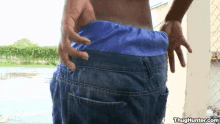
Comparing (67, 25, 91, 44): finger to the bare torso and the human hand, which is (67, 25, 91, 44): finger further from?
the human hand

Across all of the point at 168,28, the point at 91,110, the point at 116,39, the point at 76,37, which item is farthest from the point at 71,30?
the point at 168,28

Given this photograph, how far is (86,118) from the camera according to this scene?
18.3 inches

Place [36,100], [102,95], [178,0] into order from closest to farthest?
[102,95] < [178,0] < [36,100]

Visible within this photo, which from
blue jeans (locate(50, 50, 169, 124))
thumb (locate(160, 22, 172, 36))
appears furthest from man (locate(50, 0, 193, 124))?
thumb (locate(160, 22, 172, 36))

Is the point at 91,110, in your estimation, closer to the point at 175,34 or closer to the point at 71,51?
the point at 71,51

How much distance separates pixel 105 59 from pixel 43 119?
236 centimetres

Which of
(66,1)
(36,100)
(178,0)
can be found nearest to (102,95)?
(66,1)

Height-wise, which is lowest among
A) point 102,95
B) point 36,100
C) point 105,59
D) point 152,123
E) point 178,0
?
point 36,100

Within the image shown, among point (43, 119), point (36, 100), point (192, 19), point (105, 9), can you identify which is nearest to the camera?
point (105, 9)

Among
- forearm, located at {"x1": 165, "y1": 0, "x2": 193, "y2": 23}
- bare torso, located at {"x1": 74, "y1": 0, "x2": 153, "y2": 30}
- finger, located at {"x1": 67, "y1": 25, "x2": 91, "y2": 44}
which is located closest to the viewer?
finger, located at {"x1": 67, "y1": 25, "x2": 91, "y2": 44}

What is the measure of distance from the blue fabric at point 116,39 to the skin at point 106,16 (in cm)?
4

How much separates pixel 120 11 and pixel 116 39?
15 centimetres

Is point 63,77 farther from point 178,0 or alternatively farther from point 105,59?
point 178,0

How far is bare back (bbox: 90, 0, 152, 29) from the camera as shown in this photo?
56 centimetres
